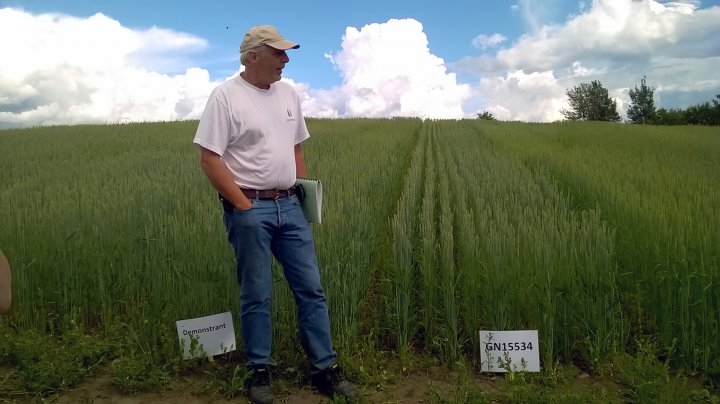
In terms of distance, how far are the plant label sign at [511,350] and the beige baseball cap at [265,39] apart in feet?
6.43

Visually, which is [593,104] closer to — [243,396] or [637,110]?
[637,110]

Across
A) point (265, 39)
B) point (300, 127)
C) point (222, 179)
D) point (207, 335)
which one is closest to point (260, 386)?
point (207, 335)

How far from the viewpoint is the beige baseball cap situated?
277cm

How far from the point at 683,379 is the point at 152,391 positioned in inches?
118

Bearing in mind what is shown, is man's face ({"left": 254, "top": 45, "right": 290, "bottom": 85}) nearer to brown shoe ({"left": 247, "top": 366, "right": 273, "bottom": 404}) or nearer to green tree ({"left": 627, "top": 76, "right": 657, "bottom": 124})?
brown shoe ({"left": 247, "top": 366, "right": 273, "bottom": 404})

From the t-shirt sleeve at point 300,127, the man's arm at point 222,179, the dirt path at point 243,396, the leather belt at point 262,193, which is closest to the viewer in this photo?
the man's arm at point 222,179

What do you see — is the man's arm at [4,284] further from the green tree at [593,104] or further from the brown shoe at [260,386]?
the green tree at [593,104]

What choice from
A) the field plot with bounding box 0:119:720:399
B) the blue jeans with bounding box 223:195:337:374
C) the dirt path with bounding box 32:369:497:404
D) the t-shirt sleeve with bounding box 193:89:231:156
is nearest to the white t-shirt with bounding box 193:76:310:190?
the t-shirt sleeve with bounding box 193:89:231:156

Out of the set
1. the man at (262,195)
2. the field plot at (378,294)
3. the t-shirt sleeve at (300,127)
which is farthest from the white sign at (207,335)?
the t-shirt sleeve at (300,127)

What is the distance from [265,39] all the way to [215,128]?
0.50 metres

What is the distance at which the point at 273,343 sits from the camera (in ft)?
11.3

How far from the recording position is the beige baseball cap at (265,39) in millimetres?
2766

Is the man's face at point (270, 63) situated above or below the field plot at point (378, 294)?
above

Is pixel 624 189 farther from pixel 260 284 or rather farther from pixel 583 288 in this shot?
pixel 260 284
